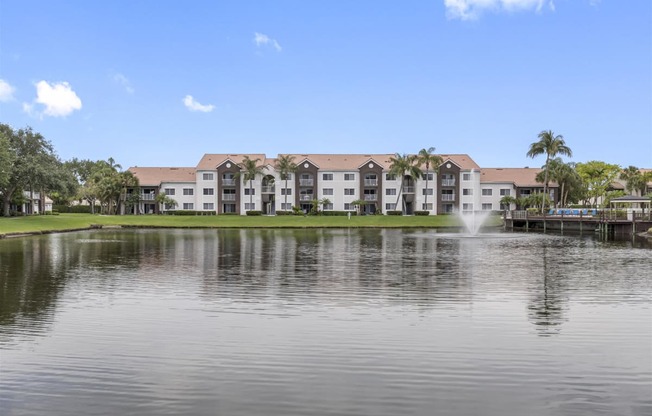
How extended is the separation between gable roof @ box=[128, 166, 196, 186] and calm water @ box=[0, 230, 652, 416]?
3801 inches

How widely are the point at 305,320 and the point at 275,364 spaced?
461cm

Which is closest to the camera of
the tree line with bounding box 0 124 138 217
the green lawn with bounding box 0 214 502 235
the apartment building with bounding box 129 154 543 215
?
the tree line with bounding box 0 124 138 217

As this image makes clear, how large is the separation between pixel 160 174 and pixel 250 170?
83.1 ft

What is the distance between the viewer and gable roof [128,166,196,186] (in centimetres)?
12275

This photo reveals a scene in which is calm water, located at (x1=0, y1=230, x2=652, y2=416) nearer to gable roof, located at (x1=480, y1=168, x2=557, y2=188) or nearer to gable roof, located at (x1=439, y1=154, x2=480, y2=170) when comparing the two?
gable roof, located at (x1=439, y1=154, x2=480, y2=170)

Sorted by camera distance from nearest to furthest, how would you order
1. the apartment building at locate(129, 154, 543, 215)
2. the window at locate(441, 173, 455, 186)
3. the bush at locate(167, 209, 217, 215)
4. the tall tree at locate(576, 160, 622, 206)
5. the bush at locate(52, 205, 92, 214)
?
1. the bush at locate(167, 209, 217, 215)
2. the apartment building at locate(129, 154, 543, 215)
3. the window at locate(441, 173, 455, 186)
4. the bush at locate(52, 205, 92, 214)
5. the tall tree at locate(576, 160, 622, 206)

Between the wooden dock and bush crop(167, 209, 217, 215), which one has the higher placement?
bush crop(167, 209, 217, 215)

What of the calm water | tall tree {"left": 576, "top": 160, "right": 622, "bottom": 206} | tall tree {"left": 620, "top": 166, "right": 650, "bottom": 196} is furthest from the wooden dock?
tall tree {"left": 620, "top": 166, "right": 650, "bottom": 196}

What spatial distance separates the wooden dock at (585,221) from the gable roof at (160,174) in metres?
67.5

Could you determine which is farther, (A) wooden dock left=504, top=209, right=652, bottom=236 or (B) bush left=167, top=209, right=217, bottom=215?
(B) bush left=167, top=209, right=217, bottom=215

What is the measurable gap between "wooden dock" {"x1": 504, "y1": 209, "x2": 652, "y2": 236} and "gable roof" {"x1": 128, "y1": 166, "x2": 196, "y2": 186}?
67.5m

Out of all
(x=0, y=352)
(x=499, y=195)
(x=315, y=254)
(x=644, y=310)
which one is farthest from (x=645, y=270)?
(x=499, y=195)

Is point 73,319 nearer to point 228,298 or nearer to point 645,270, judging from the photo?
point 228,298

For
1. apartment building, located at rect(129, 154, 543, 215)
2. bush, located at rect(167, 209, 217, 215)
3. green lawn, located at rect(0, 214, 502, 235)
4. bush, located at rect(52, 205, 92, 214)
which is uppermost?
apartment building, located at rect(129, 154, 543, 215)
